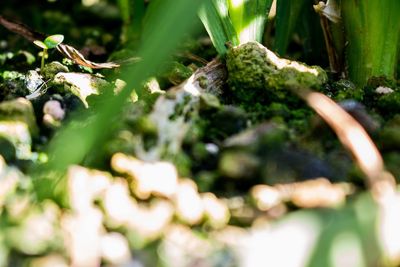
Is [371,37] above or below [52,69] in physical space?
above

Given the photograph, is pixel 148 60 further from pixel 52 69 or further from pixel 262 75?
pixel 52 69

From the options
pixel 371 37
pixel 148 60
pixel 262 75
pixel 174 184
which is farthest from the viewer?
pixel 371 37

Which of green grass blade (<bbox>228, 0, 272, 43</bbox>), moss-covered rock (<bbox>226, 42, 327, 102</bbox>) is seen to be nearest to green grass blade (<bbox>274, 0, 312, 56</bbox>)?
green grass blade (<bbox>228, 0, 272, 43</bbox>)

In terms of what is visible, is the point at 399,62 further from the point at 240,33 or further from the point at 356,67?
the point at 240,33

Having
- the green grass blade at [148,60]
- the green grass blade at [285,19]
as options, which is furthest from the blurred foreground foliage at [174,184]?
the green grass blade at [285,19]

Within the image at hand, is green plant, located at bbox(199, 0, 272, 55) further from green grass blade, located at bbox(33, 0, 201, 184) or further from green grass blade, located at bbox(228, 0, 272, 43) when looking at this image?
green grass blade, located at bbox(33, 0, 201, 184)

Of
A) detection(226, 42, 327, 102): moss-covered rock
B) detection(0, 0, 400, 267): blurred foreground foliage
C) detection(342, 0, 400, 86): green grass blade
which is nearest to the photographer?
detection(0, 0, 400, 267): blurred foreground foliage

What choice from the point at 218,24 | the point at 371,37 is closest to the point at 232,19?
the point at 218,24
